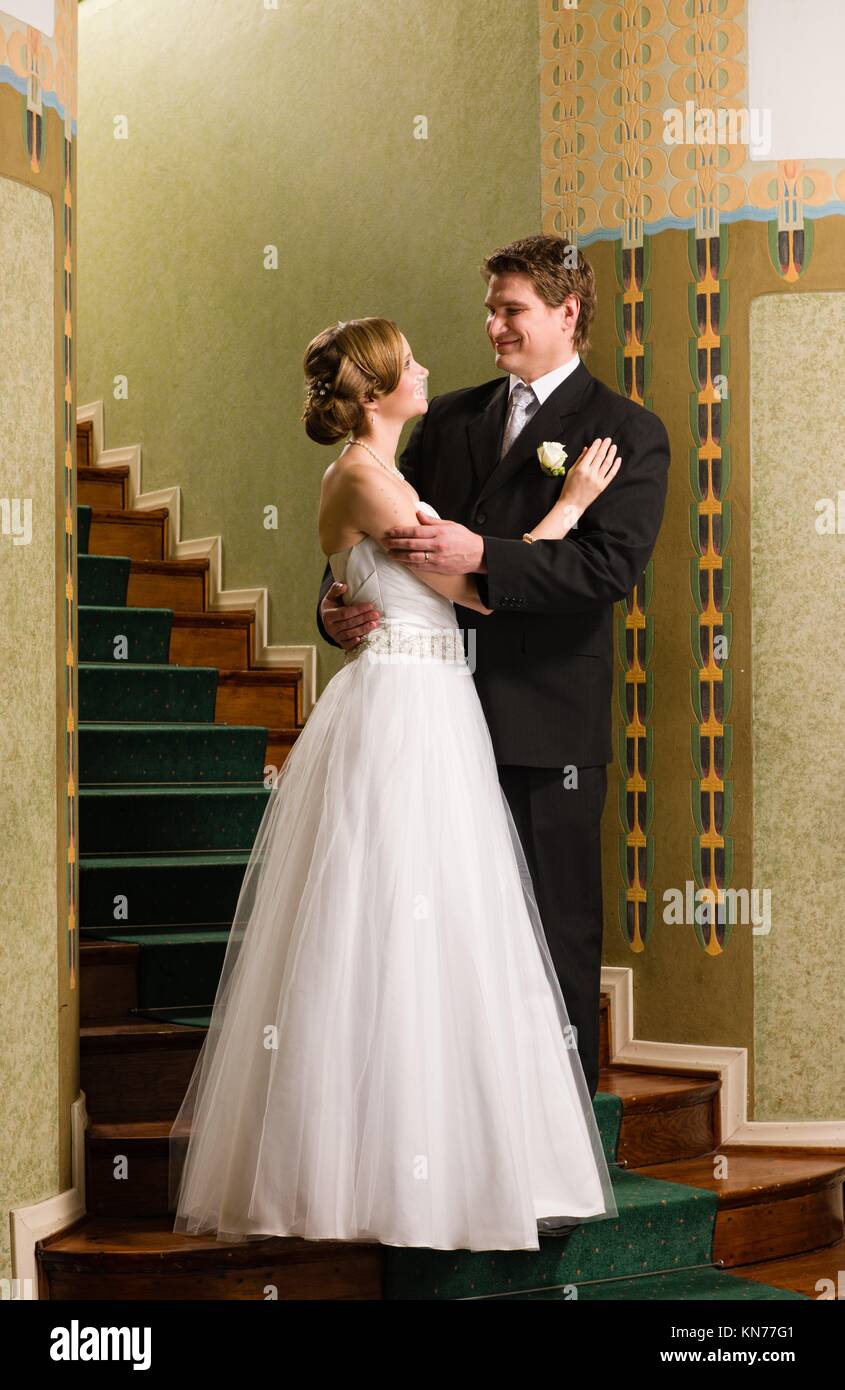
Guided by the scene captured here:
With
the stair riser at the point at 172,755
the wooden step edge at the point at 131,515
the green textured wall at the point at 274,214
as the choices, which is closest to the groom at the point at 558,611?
the green textured wall at the point at 274,214

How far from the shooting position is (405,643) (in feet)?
9.77

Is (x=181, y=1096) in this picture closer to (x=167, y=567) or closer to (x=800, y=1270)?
(x=800, y=1270)

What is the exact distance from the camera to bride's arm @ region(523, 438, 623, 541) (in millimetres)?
3023

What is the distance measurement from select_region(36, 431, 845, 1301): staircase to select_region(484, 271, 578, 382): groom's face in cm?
153

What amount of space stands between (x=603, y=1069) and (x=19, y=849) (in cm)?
169

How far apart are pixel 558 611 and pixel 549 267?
2.28 feet

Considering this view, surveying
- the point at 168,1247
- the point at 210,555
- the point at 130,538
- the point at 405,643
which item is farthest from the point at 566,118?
the point at 168,1247

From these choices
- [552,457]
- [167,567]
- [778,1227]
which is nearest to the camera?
[552,457]

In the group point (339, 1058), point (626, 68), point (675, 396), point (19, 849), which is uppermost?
point (626, 68)

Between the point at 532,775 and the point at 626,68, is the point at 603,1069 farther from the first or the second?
the point at 626,68

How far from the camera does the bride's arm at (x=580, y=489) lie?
9.92 feet

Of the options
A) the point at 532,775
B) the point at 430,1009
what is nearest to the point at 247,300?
the point at 532,775

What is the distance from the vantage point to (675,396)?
3.92 metres

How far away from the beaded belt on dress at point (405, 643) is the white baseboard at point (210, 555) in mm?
2053
